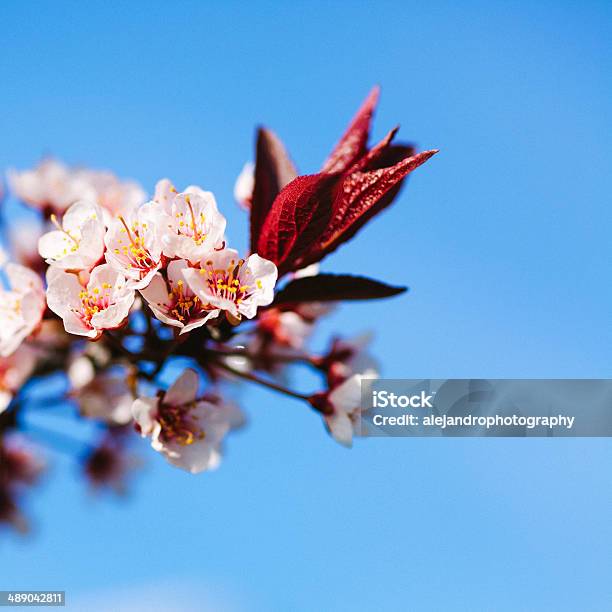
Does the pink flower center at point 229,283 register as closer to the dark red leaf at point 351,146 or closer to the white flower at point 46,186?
the dark red leaf at point 351,146

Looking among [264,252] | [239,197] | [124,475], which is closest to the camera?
[264,252]

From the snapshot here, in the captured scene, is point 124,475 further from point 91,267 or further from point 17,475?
point 91,267

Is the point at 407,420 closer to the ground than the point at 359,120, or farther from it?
closer to the ground

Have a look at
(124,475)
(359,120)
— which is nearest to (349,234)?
(359,120)

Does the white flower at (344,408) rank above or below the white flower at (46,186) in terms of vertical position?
below

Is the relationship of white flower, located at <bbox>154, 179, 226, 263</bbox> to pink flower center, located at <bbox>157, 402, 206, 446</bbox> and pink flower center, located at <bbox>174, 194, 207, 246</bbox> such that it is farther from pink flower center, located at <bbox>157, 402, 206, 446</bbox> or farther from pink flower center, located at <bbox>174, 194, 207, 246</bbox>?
pink flower center, located at <bbox>157, 402, 206, 446</bbox>

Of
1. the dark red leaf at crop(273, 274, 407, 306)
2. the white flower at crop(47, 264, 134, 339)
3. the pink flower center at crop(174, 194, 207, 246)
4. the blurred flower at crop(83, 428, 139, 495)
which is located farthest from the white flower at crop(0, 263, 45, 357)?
the blurred flower at crop(83, 428, 139, 495)

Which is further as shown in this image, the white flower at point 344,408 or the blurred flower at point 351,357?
the blurred flower at point 351,357

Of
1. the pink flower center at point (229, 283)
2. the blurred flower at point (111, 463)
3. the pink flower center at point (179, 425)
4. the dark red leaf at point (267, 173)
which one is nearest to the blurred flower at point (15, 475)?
the blurred flower at point (111, 463)
